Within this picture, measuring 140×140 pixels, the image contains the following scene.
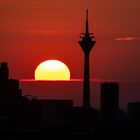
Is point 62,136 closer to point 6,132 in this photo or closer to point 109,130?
point 6,132

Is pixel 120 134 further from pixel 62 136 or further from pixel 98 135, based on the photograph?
pixel 62 136

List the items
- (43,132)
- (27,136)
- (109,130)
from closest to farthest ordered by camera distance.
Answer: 1. (27,136)
2. (43,132)
3. (109,130)

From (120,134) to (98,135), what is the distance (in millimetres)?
6607

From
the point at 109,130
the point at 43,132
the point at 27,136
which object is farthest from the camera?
the point at 109,130

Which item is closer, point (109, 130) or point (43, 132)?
point (43, 132)

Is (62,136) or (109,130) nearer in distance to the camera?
(62,136)

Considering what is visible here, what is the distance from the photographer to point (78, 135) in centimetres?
13725

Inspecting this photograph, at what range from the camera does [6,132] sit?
141500 millimetres

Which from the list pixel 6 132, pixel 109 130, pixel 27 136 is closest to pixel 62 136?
pixel 27 136

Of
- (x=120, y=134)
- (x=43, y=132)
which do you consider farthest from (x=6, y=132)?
(x=120, y=134)

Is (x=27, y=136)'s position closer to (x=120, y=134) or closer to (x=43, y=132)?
(x=43, y=132)

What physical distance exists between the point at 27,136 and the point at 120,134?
19.9 meters

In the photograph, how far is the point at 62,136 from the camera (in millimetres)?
131125

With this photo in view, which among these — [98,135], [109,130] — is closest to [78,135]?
[98,135]
